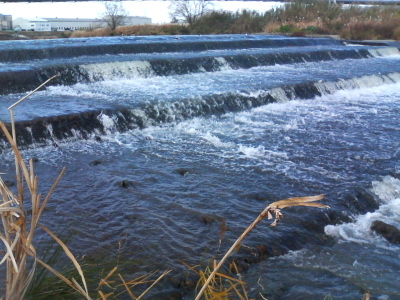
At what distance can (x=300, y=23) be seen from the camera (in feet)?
118

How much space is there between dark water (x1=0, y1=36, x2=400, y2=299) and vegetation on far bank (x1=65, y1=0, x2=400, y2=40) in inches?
683

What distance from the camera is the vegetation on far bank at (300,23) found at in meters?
32.4

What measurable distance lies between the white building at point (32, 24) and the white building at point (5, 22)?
404 millimetres

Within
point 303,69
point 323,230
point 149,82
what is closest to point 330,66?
point 303,69

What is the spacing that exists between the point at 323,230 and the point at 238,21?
32.9 m

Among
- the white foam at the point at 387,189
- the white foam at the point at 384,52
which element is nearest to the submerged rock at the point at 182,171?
the white foam at the point at 387,189

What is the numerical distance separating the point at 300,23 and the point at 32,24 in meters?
19.8

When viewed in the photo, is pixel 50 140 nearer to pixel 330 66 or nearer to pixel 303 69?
pixel 303 69

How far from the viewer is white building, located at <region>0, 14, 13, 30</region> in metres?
32.5

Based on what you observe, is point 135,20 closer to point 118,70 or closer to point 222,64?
point 222,64

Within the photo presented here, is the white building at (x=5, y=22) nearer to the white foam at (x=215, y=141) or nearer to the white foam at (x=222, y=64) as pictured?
the white foam at (x=222, y=64)

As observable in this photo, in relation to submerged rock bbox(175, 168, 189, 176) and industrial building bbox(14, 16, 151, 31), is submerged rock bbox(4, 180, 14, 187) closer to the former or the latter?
submerged rock bbox(175, 168, 189, 176)

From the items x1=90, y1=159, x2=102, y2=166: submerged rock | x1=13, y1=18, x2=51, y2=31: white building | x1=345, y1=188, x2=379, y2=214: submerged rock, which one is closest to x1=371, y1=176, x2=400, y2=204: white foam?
x1=345, y1=188, x2=379, y2=214: submerged rock

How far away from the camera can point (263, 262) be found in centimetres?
500
